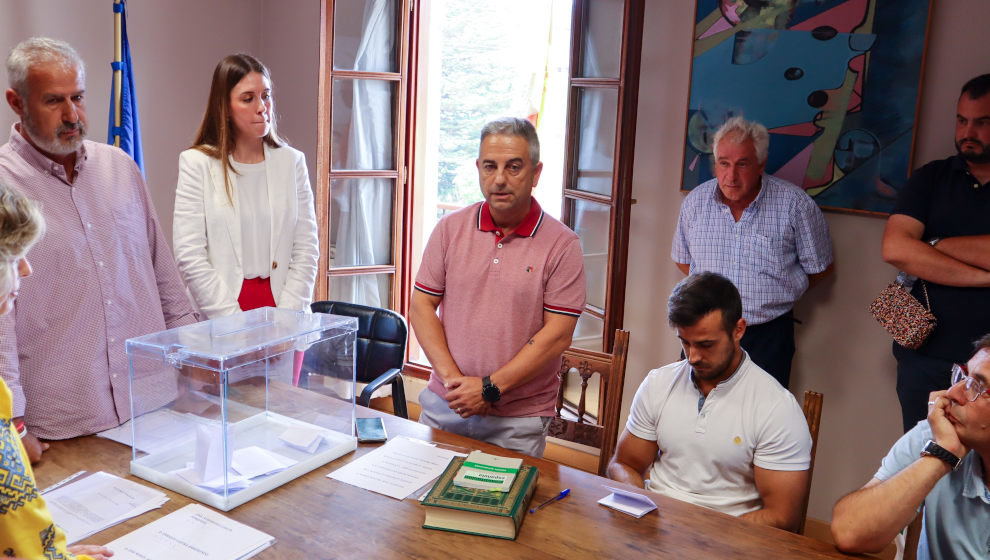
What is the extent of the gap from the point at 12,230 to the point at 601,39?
109 inches

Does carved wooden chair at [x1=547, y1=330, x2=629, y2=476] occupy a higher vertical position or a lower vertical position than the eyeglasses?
lower

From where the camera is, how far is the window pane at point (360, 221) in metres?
4.20

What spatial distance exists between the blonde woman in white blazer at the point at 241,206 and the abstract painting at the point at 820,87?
1.77m

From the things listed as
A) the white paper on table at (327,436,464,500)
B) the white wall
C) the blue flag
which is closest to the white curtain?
the blue flag

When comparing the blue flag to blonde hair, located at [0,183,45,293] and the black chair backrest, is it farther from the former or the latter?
blonde hair, located at [0,183,45,293]

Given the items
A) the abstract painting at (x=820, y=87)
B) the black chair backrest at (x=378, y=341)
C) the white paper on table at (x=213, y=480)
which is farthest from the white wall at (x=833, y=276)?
the white paper on table at (x=213, y=480)

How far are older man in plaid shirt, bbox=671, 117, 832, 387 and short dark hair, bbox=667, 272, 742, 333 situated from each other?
93cm

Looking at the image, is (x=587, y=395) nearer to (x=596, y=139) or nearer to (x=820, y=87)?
(x=596, y=139)

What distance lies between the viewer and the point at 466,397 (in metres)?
2.20

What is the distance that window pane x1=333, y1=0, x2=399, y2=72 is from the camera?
13.2 feet

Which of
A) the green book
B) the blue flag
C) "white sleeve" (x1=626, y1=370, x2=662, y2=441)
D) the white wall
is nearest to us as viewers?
the green book

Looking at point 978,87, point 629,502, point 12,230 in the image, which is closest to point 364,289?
point 629,502

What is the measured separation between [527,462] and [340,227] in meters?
2.61

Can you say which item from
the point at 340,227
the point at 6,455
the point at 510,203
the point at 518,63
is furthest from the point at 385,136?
the point at 6,455
